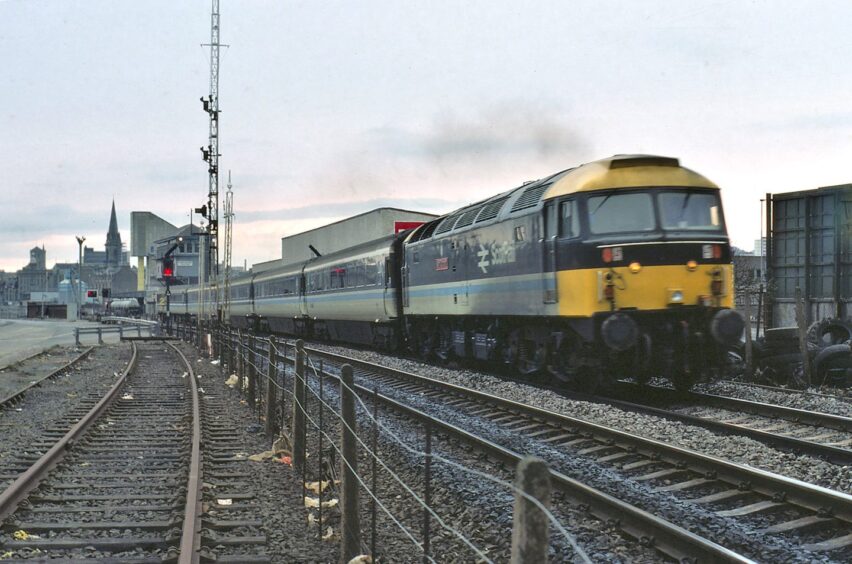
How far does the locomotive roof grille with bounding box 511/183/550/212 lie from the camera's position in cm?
1325

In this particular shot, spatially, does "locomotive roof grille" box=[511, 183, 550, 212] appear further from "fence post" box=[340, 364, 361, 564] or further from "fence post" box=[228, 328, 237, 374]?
"fence post" box=[228, 328, 237, 374]

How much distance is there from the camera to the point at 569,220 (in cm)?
1216

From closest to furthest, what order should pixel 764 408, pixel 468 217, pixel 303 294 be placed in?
pixel 764 408 → pixel 468 217 → pixel 303 294


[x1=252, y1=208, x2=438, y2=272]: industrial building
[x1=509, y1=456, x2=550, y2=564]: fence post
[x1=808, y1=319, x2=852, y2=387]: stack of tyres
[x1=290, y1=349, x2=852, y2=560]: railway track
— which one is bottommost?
[x1=290, y1=349, x2=852, y2=560]: railway track

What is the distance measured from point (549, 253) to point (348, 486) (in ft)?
24.3

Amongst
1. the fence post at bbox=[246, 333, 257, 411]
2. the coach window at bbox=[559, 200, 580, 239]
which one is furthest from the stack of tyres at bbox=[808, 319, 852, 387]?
the fence post at bbox=[246, 333, 257, 411]

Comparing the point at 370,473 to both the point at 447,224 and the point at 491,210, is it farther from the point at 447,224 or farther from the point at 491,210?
the point at 447,224

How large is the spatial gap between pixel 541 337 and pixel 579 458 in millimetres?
5313

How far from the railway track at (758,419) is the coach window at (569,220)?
251cm

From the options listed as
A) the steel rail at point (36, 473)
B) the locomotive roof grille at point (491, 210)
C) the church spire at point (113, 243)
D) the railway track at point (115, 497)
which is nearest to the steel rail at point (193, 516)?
the railway track at point (115, 497)

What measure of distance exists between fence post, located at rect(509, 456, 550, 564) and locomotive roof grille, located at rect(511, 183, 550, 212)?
1061 centimetres

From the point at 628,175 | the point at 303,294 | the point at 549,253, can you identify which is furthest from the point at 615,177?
the point at 303,294

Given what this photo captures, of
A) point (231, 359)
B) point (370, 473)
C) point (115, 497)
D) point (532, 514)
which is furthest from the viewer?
point (231, 359)

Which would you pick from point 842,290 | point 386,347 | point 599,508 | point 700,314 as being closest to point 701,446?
point 599,508
